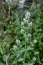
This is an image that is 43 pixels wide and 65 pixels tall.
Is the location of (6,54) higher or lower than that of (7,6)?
lower

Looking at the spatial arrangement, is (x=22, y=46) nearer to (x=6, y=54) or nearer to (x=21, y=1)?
(x=6, y=54)

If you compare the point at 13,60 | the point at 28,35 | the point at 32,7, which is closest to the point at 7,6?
the point at 32,7

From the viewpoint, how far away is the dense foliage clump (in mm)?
2830

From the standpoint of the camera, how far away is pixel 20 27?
3.27 metres

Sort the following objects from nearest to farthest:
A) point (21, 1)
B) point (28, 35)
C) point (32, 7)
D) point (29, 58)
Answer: point (29, 58), point (28, 35), point (32, 7), point (21, 1)

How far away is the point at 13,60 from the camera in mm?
2869

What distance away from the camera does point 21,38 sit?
310 centimetres

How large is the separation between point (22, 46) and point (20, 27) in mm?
393

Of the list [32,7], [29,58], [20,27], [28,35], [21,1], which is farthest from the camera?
[21,1]

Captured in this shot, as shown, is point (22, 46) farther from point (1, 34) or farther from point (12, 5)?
point (12, 5)

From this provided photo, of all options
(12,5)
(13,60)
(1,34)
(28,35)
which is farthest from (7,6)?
(13,60)

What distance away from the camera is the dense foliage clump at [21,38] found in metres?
2.83

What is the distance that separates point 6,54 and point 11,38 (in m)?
0.30

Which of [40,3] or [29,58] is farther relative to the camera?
[40,3]
